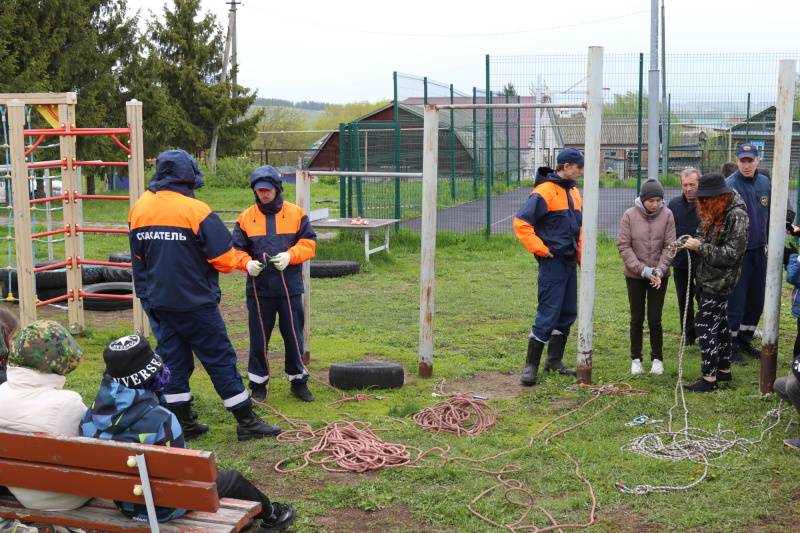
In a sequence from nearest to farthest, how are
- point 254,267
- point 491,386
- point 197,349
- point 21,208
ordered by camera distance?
1. point 197,349
2. point 254,267
3. point 491,386
4. point 21,208

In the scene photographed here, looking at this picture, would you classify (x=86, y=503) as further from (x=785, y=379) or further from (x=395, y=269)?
(x=395, y=269)

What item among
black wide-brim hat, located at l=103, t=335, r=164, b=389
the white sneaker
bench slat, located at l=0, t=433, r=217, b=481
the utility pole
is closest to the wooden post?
black wide-brim hat, located at l=103, t=335, r=164, b=389

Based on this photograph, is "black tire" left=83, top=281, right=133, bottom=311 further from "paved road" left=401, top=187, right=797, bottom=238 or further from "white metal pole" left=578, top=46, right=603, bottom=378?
"paved road" left=401, top=187, right=797, bottom=238

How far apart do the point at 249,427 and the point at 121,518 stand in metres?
1.97

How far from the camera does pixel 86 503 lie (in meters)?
3.51

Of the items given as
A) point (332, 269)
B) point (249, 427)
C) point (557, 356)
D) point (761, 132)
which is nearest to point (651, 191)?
point (557, 356)

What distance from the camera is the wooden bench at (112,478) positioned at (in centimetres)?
315

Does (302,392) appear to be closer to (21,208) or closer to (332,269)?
(21,208)

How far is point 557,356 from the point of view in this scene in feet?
22.7

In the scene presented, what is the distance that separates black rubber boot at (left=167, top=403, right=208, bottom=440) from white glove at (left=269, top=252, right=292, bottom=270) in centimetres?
113

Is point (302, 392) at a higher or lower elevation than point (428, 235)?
lower

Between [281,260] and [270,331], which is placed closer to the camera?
[281,260]

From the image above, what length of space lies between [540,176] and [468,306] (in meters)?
3.63

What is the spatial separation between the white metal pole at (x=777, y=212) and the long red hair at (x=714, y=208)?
339mm
